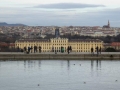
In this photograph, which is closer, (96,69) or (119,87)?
(119,87)

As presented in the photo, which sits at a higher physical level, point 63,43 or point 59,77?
point 59,77

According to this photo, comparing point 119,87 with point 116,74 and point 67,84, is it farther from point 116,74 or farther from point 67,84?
point 116,74

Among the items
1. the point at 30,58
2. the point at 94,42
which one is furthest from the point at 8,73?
the point at 94,42

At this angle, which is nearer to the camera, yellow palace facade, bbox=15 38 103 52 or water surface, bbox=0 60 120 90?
water surface, bbox=0 60 120 90

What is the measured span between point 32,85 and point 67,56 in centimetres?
1444

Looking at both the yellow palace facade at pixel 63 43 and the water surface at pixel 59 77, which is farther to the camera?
the yellow palace facade at pixel 63 43

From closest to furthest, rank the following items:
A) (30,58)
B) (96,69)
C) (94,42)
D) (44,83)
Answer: (44,83), (96,69), (30,58), (94,42)

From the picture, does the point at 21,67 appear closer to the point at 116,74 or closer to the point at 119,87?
the point at 116,74

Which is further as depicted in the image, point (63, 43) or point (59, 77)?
point (63, 43)

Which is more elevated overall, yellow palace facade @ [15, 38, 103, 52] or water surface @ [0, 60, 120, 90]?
water surface @ [0, 60, 120, 90]

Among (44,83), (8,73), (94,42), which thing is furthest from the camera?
(94,42)

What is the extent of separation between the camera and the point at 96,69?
2572cm

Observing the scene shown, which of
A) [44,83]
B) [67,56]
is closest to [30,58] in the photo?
[67,56]

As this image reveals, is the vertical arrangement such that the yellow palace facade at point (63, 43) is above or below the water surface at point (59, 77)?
below
